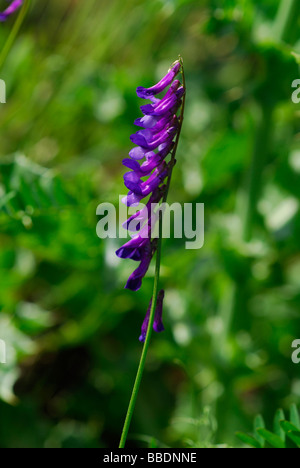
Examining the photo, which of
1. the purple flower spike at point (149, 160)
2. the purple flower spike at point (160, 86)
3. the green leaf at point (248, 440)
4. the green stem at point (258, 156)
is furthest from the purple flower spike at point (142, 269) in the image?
the green stem at point (258, 156)

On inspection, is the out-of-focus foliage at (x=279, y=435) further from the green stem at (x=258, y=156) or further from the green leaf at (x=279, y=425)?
the green stem at (x=258, y=156)

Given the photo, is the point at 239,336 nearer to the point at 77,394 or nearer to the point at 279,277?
→ the point at 279,277

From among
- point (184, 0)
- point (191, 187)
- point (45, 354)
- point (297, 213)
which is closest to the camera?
point (184, 0)

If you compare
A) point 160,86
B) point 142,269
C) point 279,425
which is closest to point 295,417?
point 279,425

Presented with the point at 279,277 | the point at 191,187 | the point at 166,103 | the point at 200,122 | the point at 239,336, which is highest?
the point at 200,122

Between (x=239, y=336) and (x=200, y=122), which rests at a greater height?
(x=200, y=122)

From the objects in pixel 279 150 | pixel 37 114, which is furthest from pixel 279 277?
pixel 37 114
